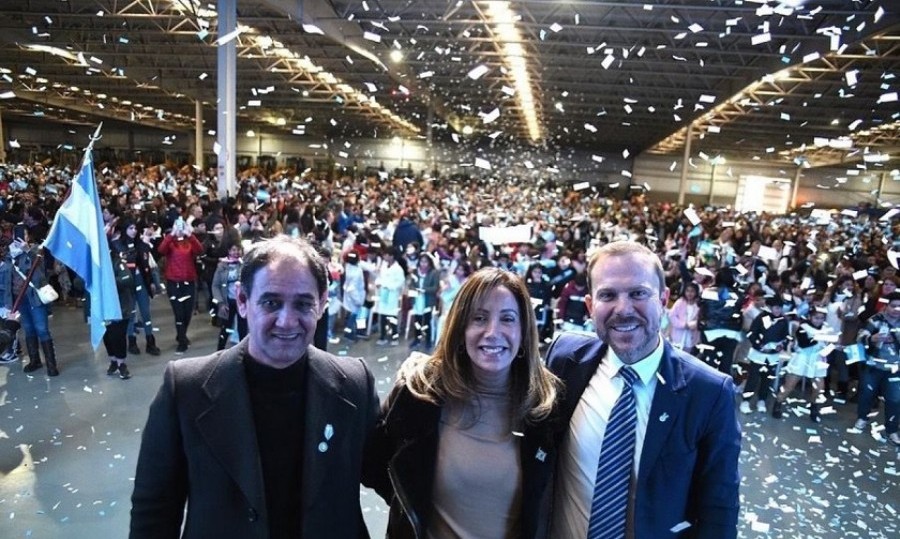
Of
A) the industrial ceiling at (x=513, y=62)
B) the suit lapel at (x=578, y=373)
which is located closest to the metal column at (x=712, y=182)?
the industrial ceiling at (x=513, y=62)

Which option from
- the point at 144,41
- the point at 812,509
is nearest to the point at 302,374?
the point at 812,509

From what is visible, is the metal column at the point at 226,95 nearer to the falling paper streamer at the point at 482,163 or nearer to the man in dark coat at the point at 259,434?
the man in dark coat at the point at 259,434

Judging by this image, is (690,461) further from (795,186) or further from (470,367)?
(795,186)

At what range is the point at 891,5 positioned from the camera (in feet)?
28.2

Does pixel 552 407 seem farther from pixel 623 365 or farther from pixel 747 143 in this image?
pixel 747 143

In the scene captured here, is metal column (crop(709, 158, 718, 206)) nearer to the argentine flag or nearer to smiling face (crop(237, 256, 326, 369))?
the argentine flag

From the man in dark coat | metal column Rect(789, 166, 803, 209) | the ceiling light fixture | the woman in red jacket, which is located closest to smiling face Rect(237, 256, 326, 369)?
the man in dark coat

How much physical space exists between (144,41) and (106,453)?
1588cm

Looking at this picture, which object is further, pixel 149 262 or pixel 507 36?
pixel 507 36

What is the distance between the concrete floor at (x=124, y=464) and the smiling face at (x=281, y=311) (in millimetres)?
2374

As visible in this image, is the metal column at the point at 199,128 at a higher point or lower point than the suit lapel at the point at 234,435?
higher

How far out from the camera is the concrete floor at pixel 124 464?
346 cm

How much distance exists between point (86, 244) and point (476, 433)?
11.0 feet

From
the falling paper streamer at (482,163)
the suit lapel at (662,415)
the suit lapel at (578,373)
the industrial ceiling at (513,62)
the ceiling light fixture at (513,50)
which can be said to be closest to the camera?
the suit lapel at (662,415)
